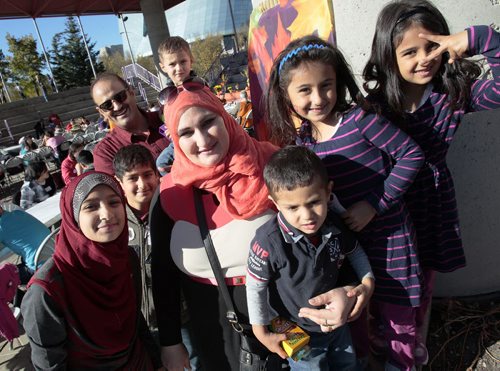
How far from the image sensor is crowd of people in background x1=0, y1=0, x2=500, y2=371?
1306 mm

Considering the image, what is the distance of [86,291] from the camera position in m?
1.50

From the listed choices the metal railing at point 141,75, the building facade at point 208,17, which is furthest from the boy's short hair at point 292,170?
the building facade at point 208,17

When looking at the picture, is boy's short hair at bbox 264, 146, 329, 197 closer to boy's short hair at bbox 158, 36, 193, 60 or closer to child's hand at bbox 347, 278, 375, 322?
child's hand at bbox 347, 278, 375, 322

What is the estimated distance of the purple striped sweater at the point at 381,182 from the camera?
1.37 metres

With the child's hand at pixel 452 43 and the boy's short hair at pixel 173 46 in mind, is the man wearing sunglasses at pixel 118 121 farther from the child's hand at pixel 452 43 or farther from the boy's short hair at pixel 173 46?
the child's hand at pixel 452 43

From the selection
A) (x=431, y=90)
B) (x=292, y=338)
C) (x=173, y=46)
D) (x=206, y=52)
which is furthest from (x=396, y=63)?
(x=206, y=52)

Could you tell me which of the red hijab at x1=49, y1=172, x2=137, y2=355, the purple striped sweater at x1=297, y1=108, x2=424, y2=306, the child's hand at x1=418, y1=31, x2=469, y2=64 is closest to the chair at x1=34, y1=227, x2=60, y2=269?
the red hijab at x1=49, y1=172, x2=137, y2=355

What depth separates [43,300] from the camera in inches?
53.7

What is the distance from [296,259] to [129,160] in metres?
1.24

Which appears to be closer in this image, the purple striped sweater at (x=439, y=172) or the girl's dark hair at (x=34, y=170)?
the purple striped sweater at (x=439, y=172)

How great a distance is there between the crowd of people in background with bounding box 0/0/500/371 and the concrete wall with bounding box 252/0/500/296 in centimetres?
44

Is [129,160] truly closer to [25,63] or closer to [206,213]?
[206,213]

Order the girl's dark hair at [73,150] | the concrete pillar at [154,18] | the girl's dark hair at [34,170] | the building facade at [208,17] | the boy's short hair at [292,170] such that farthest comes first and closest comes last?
1. the building facade at [208,17]
2. the concrete pillar at [154,18]
3. the girl's dark hair at [73,150]
4. the girl's dark hair at [34,170]
5. the boy's short hair at [292,170]

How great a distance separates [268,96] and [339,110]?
36 centimetres
